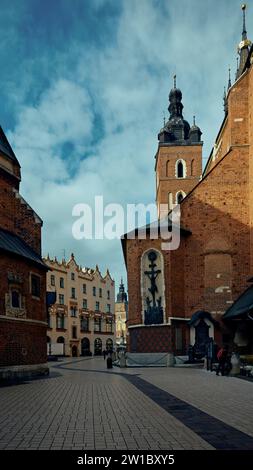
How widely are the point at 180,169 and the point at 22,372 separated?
43.9m

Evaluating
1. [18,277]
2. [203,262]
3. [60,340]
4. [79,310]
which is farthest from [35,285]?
[79,310]

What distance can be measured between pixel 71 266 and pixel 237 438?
186 feet

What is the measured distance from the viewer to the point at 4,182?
72.2 feet

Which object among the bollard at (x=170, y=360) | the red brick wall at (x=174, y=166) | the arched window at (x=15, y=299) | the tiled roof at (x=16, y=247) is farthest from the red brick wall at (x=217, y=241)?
the red brick wall at (x=174, y=166)

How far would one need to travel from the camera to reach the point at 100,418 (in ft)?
31.0

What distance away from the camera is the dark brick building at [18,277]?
18.9 meters

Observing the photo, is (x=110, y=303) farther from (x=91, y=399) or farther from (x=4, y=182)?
(x=91, y=399)

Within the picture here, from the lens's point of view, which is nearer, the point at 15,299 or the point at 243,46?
the point at 15,299

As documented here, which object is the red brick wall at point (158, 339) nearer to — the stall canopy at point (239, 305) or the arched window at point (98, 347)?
the stall canopy at point (239, 305)

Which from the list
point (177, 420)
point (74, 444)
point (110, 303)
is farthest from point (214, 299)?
point (110, 303)

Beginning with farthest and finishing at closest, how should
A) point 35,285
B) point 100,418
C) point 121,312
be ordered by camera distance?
point 121,312 < point 35,285 < point 100,418

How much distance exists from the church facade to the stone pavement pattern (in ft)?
46.1

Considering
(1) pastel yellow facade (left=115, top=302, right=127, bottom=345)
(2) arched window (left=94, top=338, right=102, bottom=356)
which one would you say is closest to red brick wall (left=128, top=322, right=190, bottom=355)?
(2) arched window (left=94, top=338, right=102, bottom=356)

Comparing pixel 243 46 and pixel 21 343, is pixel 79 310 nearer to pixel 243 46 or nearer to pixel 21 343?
pixel 243 46
